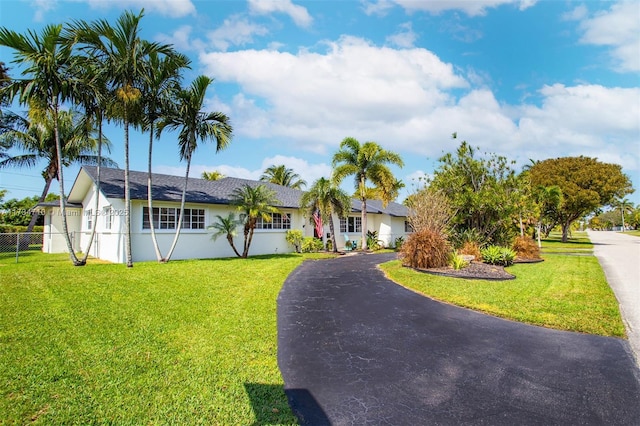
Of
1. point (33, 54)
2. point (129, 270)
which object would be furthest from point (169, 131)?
point (129, 270)

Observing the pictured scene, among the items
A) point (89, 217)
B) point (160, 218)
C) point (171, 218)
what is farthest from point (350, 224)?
point (89, 217)

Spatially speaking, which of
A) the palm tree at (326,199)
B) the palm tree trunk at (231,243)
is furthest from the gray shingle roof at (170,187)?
the palm tree trunk at (231,243)

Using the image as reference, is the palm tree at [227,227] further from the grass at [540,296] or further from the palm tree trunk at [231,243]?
the grass at [540,296]

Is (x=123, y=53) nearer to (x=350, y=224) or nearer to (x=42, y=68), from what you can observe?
(x=42, y=68)

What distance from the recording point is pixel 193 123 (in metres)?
14.0

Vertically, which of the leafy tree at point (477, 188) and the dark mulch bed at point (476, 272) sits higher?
the leafy tree at point (477, 188)

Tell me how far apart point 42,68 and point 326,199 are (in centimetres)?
1331

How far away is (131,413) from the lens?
3.21m

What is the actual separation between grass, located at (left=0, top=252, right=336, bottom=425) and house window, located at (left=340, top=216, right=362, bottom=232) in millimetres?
15730

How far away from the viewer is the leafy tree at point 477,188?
14.9 meters

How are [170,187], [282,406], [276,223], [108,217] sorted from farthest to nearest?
1. [276,223]
2. [170,187]
3. [108,217]
4. [282,406]

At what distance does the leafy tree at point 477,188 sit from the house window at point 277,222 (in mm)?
8995

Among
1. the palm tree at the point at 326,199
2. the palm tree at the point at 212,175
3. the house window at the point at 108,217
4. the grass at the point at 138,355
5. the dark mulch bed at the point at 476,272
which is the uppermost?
the palm tree at the point at 212,175

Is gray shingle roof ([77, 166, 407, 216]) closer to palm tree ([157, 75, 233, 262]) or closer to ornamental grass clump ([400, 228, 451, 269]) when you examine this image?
palm tree ([157, 75, 233, 262])
